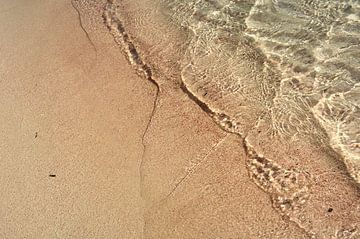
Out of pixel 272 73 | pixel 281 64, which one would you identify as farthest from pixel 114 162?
pixel 281 64

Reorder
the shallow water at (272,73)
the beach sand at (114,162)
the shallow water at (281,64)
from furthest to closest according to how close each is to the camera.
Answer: the shallow water at (281,64) < the shallow water at (272,73) < the beach sand at (114,162)

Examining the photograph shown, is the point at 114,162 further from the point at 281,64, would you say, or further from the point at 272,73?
the point at 281,64

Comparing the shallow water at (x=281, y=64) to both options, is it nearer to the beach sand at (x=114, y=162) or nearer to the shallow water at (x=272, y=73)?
the shallow water at (x=272, y=73)

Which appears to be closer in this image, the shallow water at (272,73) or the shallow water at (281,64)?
the shallow water at (272,73)

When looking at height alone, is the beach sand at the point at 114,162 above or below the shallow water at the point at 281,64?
above

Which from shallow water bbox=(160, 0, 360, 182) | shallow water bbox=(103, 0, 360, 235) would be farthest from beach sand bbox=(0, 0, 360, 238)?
shallow water bbox=(160, 0, 360, 182)

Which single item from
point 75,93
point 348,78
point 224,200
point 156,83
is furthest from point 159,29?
point 224,200

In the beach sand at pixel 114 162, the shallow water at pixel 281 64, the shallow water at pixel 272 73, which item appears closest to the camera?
the beach sand at pixel 114 162

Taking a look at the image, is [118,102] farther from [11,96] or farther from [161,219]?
[161,219]

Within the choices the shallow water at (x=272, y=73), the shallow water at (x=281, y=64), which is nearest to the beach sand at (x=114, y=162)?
the shallow water at (x=272, y=73)
